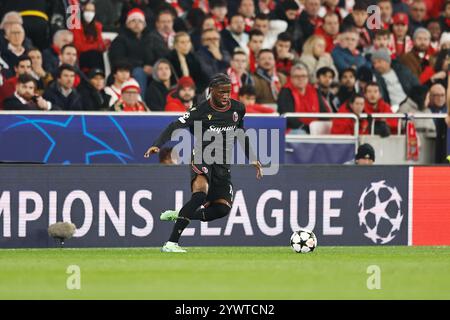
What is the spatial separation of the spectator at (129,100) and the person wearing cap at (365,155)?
3465 millimetres

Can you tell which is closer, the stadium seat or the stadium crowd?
the stadium crowd

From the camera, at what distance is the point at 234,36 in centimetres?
2211

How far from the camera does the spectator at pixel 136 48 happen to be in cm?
2061

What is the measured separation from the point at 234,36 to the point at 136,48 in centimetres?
216

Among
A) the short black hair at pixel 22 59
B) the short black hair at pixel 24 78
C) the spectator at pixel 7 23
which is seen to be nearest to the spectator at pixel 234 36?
the spectator at pixel 7 23

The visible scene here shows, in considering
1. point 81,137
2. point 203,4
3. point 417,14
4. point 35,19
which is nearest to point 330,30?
point 203,4

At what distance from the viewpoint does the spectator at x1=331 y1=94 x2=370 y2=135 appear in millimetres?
20547

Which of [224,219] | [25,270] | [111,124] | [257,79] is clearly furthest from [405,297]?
[257,79]

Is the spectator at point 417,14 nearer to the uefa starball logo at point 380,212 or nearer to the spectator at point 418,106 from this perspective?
the spectator at point 418,106

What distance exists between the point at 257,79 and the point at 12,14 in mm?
4194

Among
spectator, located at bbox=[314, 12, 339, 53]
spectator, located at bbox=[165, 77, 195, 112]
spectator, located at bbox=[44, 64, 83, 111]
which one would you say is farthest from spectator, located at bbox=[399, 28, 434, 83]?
spectator, located at bbox=[44, 64, 83, 111]

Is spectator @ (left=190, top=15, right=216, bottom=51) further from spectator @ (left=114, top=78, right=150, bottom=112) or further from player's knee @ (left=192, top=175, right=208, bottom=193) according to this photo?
player's knee @ (left=192, top=175, right=208, bottom=193)

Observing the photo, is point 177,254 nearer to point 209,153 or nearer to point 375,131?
point 209,153

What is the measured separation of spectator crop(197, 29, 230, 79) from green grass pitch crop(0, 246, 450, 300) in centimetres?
562
